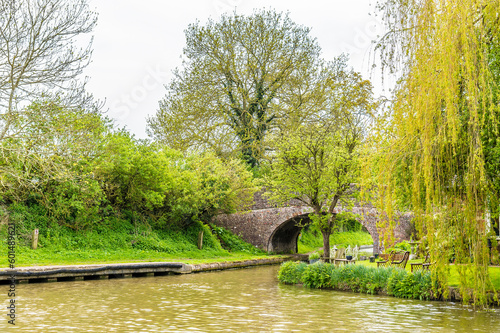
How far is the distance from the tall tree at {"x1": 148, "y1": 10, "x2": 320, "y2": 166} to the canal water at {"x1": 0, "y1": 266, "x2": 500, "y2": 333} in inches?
647

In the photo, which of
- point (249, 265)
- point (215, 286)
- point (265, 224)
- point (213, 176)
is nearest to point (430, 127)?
point (215, 286)

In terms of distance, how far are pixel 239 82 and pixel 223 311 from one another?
21470mm

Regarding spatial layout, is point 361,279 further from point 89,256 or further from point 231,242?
point 231,242

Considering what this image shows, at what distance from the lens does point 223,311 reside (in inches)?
402

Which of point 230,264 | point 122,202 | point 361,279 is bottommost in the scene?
Answer: point 230,264

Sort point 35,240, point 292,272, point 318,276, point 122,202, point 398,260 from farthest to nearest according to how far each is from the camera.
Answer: point 122,202 < point 35,240 < point 398,260 < point 292,272 < point 318,276

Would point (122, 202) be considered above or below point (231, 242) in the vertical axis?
above

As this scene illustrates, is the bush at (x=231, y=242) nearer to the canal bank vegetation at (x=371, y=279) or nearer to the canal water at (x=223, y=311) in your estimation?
the canal bank vegetation at (x=371, y=279)

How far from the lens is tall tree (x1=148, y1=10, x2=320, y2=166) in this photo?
3011 centimetres

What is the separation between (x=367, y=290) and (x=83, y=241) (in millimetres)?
12885

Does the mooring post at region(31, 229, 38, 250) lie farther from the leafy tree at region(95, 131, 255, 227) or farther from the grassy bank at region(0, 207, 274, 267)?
the leafy tree at region(95, 131, 255, 227)

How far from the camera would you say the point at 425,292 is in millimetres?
11859

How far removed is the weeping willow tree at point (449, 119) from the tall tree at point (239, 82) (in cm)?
2065

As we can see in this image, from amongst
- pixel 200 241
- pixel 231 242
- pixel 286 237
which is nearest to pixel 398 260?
pixel 200 241
